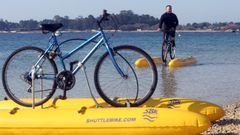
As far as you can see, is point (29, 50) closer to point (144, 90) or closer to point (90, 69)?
point (144, 90)

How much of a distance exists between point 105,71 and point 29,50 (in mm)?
999

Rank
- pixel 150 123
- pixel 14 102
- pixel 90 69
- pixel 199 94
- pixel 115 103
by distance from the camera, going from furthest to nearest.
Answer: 1. pixel 90 69
2. pixel 199 94
3. pixel 14 102
4. pixel 115 103
5. pixel 150 123

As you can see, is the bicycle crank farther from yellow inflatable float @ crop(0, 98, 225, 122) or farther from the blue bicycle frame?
yellow inflatable float @ crop(0, 98, 225, 122)

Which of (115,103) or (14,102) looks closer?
(115,103)

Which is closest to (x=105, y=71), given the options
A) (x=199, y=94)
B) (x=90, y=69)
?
(x=199, y=94)

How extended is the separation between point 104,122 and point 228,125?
1.80 meters

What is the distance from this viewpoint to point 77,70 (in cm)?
667

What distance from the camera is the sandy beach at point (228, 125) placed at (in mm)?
6484

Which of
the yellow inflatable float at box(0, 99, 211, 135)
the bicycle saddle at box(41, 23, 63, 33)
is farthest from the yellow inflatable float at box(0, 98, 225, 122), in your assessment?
the bicycle saddle at box(41, 23, 63, 33)

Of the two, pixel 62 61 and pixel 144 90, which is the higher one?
pixel 62 61

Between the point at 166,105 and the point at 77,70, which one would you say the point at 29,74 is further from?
the point at 166,105

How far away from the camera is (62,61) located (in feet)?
22.1

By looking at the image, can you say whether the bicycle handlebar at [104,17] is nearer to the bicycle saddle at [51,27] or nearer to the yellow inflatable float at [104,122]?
the bicycle saddle at [51,27]

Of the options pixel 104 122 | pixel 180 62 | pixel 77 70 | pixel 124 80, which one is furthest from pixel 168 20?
pixel 104 122
